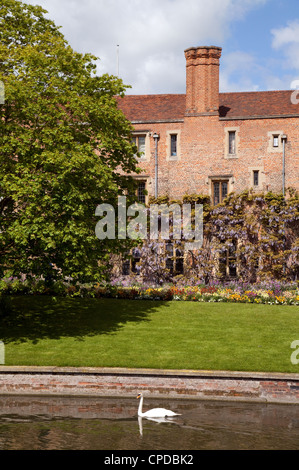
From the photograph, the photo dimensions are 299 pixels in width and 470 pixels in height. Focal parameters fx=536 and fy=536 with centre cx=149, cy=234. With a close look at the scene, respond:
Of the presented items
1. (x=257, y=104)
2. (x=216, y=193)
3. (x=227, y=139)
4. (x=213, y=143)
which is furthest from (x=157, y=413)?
(x=257, y=104)

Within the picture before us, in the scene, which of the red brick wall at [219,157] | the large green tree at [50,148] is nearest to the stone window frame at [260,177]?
the red brick wall at [219,157]

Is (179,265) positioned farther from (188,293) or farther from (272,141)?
(272,141)

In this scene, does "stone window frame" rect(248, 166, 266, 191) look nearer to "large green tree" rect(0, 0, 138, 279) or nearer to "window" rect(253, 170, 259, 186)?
"window" rect(253, 170, 259, 186)

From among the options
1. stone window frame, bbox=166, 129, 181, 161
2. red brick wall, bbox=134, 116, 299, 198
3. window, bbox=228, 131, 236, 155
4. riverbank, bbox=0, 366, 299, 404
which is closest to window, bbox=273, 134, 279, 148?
red brick wall, bbox=134, 116, 299, 198

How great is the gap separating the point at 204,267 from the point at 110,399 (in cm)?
1938

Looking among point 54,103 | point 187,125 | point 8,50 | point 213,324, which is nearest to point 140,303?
point 213,324

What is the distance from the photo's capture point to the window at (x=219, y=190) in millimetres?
33594

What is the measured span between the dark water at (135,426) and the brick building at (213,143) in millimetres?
22145

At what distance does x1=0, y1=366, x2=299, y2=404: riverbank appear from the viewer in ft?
43.3

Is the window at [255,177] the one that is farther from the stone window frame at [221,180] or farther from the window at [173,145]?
the window at [173,145]

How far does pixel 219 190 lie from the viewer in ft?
110

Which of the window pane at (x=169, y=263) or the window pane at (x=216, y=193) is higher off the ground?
the window pane at (x=216, y=193)

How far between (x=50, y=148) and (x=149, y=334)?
7189 mm

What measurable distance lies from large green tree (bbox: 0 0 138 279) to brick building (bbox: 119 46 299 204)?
45.1ft
